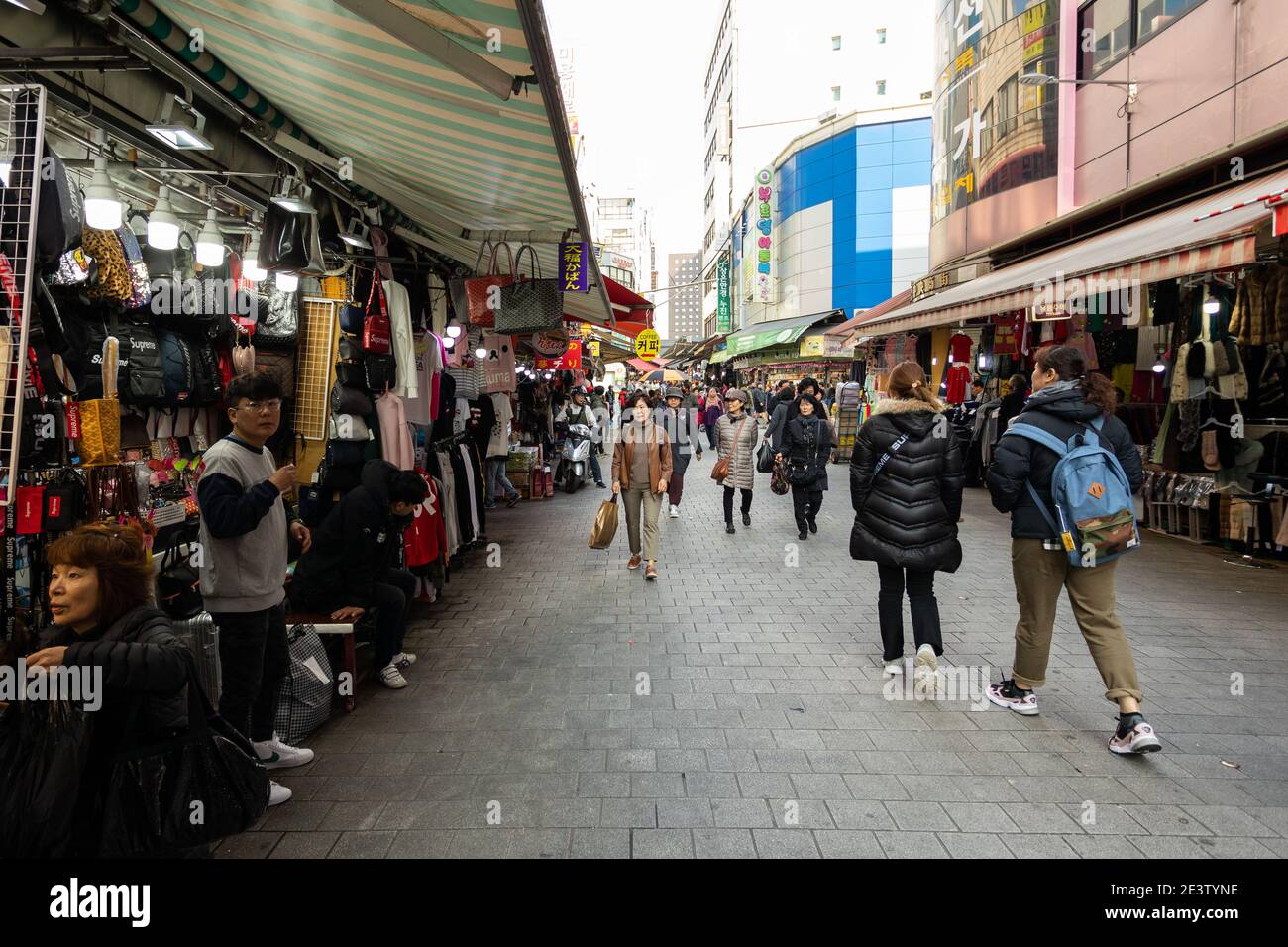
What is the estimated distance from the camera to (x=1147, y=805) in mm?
3176

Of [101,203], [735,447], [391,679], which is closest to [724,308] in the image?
[735,447]

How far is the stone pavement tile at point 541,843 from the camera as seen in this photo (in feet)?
9.38

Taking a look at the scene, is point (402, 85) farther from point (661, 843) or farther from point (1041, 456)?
point (1041, 456)

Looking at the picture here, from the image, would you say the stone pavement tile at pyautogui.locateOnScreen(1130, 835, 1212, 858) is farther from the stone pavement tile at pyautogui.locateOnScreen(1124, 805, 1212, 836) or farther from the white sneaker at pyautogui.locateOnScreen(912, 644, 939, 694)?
the white sneaker at pyautogui.locateOnScreen(912, 644, 939, 694)

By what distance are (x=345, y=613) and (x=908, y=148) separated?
117ft

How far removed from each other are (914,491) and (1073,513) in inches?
36.3

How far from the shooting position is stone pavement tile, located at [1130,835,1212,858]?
2.84 meters

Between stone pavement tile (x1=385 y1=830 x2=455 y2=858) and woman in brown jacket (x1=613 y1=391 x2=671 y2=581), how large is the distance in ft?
14.5

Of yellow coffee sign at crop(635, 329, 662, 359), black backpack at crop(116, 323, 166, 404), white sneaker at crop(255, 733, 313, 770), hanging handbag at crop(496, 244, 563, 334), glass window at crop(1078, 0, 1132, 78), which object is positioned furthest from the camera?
yellow coffee sign at crop(635, 329, 662, 359)

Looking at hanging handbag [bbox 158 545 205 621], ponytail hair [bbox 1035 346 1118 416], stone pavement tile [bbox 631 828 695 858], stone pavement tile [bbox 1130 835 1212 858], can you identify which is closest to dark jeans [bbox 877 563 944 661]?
ponytail hair [bbox 1035 346 1118 416]

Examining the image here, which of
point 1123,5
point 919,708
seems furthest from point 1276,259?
point 1123,5

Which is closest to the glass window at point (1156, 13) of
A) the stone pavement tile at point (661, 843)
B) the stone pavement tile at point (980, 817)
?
the stone pavement tile at point (980, 817)
